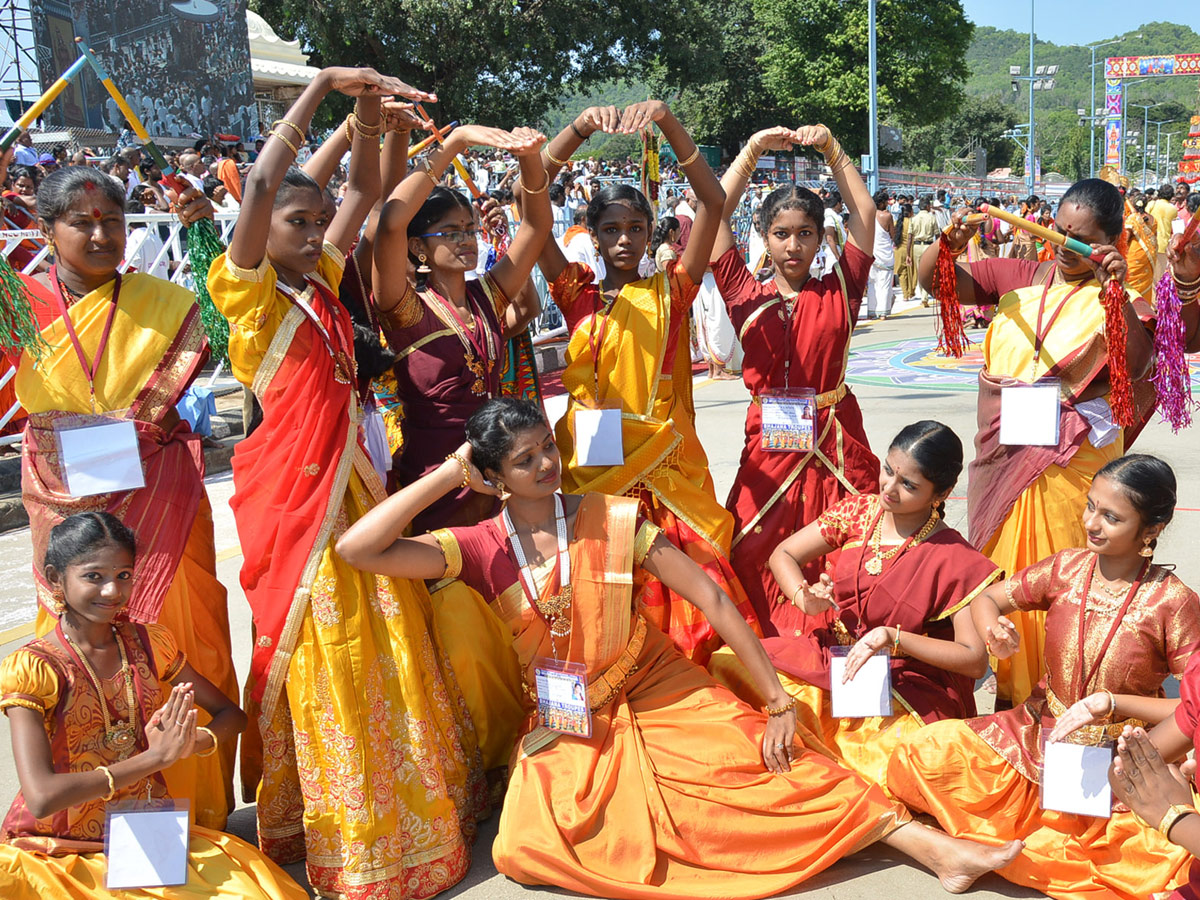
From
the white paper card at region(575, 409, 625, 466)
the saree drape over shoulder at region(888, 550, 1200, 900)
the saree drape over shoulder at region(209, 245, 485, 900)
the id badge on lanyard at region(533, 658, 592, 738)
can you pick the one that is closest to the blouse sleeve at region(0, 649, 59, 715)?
the saree drape over shoulder at region(209, 245, 485, 900)

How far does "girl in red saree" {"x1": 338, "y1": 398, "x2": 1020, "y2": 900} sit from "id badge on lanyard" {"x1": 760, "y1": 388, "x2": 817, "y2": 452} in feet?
3.40

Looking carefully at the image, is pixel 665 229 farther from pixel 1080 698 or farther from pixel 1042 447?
pixel 1080 698

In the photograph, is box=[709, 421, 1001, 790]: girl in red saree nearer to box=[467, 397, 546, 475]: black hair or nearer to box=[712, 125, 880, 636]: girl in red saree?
box=[712, 125, 880, 636]: girl in red saree

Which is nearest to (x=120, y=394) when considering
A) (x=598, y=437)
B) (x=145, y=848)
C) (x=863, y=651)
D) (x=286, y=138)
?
(x=286, y=138)

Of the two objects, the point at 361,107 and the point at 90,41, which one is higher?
the point at 90,41

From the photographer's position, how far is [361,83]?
3082 mm

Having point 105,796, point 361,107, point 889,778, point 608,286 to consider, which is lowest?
point 889,778

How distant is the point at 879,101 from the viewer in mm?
37906

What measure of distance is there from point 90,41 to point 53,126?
91.3 inches

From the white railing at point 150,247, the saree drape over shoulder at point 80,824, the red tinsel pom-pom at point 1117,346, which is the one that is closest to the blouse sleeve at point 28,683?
the saree drape over shoulder at point 80,824

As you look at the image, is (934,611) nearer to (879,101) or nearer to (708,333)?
(708,333)

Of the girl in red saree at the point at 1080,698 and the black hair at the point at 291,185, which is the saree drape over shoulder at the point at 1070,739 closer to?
the girl in red saree at the point at 1080,698

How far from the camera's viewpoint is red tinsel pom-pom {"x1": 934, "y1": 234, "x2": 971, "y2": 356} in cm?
383

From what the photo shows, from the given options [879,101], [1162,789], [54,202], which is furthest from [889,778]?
[879,101]
